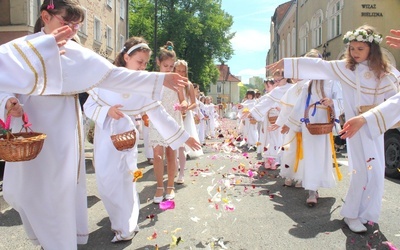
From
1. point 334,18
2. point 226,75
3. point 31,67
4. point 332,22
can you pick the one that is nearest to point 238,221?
point 31,67

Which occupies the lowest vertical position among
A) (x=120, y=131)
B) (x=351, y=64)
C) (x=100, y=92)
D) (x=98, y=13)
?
(x=120, y=131)

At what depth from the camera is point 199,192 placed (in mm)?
5867

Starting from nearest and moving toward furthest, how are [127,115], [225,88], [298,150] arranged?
[127,115] → [298,150] → [225,88]

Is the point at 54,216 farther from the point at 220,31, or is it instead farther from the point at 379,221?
the point at 220,31

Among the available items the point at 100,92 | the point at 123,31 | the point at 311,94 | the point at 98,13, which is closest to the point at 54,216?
the point at 100,92

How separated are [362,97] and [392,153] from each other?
3.33 m

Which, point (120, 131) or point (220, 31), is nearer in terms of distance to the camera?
point (120, 131)

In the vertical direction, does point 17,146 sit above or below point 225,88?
below

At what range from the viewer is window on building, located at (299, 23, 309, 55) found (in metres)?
30.3

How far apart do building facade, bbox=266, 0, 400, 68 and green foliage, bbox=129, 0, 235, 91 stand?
722 centimetres

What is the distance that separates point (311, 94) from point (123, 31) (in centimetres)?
2458

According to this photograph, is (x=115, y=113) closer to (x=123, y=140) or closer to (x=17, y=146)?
(x=123, y=140)

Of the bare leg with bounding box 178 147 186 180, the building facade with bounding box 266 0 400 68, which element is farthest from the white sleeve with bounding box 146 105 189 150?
the building facade with bounding box 266 0 400 68

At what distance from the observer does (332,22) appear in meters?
23.8
